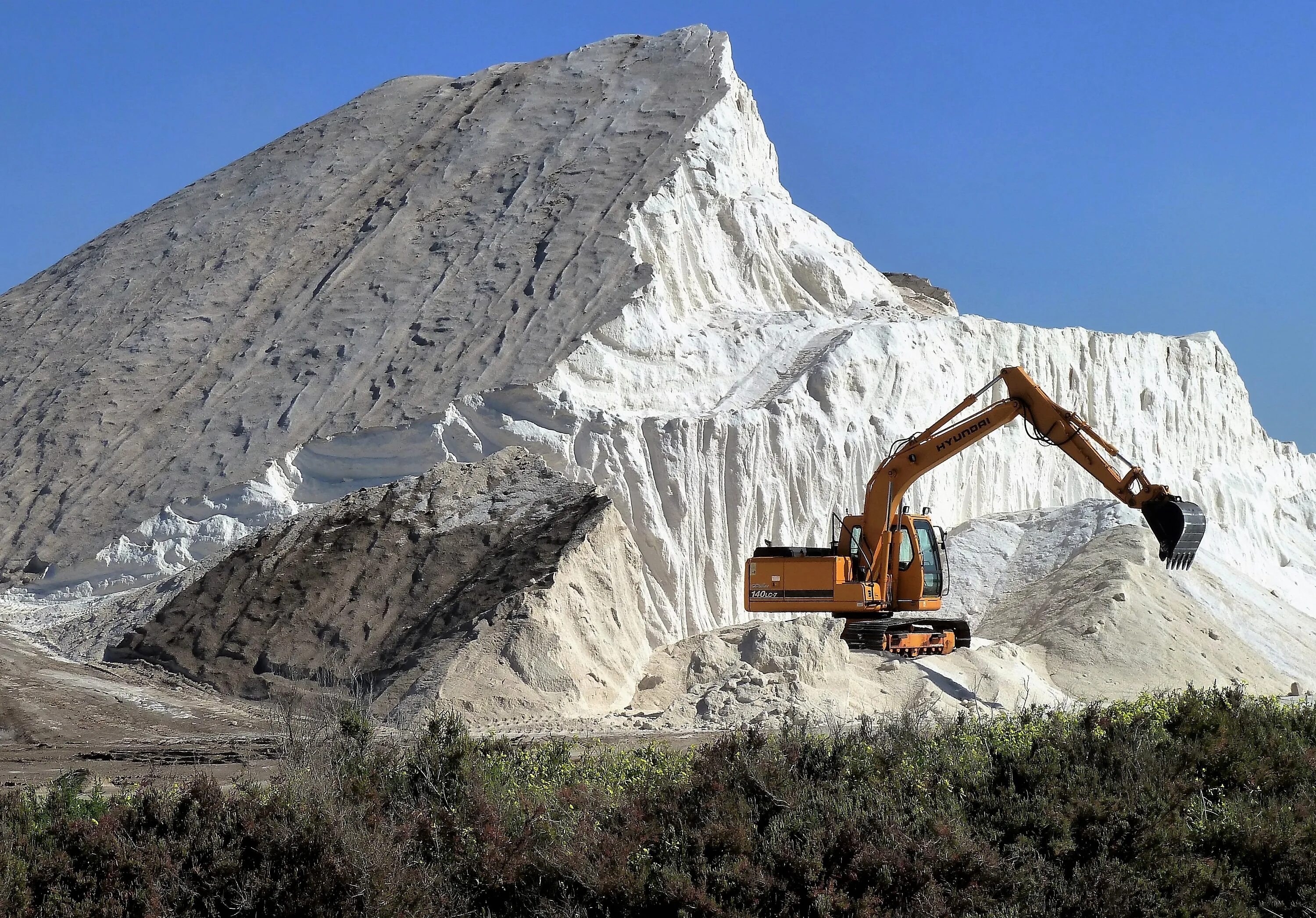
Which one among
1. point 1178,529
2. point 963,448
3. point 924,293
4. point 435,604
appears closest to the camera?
point 1178,529

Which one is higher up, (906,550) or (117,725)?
(906,550)

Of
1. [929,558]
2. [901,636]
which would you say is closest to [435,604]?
[901,636]

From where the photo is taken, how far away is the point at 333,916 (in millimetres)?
8539

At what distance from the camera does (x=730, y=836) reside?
8820 mm

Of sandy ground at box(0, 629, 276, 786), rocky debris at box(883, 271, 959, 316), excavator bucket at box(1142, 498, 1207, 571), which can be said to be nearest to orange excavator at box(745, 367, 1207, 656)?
excavator bucket at box(1142, 498, 1207, 571)

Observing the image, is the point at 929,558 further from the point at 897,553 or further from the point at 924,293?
the point at 924,293

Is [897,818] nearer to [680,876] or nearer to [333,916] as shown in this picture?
[680,876]

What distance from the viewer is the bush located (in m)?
8.32

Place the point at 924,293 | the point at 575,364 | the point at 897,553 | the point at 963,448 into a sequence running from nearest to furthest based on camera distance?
1. the point at 897,553
2. the point at 963,448
3. the point at 575,364
4. the point at 924,293

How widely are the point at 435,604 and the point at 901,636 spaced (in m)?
6.92

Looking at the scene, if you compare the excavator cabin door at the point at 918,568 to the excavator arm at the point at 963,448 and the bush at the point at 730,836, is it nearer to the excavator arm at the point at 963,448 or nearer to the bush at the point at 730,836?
the excavator arm at the point at 963,448

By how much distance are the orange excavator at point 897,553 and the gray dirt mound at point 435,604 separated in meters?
3.41

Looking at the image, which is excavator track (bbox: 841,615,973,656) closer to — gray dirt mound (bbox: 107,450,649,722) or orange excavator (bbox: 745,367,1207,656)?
orange excavator (bbox: 745,367,1207,656)

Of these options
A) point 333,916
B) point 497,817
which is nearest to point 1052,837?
point 497,817
